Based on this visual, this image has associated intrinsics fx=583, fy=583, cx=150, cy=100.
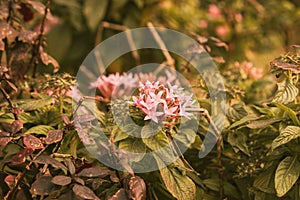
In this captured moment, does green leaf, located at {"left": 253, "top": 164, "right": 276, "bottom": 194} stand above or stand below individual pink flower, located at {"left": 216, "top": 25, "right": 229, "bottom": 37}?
below

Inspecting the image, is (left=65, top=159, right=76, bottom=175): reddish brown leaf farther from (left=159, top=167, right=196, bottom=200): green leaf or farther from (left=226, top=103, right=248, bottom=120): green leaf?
(left=226, top=103, right=248, bottom=120): green leaf

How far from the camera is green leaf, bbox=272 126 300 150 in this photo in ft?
3.11

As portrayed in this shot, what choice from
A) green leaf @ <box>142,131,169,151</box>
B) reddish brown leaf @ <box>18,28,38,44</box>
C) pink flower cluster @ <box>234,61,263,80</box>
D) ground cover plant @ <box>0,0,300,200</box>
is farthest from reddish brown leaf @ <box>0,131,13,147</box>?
pink flower cluster @ <box>234,61,263,80</box>

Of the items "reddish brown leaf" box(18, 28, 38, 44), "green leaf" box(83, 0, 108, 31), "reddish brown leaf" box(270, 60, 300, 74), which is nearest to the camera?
"reddish brown leaf" box(270, 60, 300, 74)

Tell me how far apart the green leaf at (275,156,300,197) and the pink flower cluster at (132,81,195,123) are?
0.61 feet

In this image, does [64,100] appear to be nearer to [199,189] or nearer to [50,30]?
[199,189]

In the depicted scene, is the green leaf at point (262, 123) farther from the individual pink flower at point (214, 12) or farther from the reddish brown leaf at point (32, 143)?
the individual pink flower at point (214, 12)

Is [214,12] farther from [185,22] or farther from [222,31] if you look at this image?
[185,22]

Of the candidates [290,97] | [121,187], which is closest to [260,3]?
[290,97]

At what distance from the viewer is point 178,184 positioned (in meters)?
0.96

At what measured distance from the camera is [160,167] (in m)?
0.96

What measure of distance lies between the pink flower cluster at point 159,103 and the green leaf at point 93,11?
151cm

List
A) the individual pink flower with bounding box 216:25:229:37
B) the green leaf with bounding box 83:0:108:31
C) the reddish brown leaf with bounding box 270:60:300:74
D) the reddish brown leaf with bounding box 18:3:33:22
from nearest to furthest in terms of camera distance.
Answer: the reddish brown leaf with bounding box 270:60:300:74 → the reddish brown leaf with bounding box 18:3:33:22 → the green leaf with bounding box 83:0:108:31 → the individual pink flower with bounding box 216:25:229:37

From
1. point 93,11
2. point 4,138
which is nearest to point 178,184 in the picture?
point 4,138
